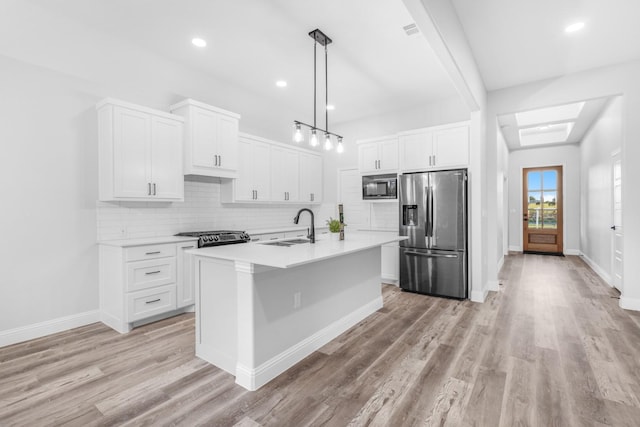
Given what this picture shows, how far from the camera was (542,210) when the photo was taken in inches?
335

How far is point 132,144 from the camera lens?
3.33 m

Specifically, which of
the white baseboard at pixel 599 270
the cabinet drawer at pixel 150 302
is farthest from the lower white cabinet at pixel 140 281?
the white baseboard at pixel 599 270

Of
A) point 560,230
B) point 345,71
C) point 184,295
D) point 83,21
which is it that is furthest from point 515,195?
point 83,21

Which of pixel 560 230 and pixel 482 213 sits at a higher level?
pixel 482 213

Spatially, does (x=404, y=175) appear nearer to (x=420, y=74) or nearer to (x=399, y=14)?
(x=420, y=74)

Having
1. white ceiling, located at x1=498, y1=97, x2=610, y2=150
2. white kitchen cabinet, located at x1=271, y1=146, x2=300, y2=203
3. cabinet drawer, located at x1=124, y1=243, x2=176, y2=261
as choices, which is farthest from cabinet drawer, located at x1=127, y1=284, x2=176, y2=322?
white ceiling, located at x1=498, y1=97, x2=610, y2=150

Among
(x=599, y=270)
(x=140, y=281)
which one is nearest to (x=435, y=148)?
(x=140, y=281)

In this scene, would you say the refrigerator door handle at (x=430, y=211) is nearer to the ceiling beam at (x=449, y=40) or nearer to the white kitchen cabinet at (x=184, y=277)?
the ceiling beam at (x=449, y=40)

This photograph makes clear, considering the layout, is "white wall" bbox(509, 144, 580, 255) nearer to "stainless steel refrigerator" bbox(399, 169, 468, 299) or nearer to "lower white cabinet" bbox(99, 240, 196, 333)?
"stainless steel refrigerator" bbox(399, 169, 468, 299)

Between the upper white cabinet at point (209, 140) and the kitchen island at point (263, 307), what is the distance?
5.88 ft

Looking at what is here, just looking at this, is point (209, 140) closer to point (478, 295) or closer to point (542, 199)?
point (478, 295)

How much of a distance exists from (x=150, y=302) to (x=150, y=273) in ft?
1.02

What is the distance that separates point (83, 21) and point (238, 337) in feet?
11.3

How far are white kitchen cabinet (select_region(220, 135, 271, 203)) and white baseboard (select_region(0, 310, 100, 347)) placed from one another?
2.11 metres
